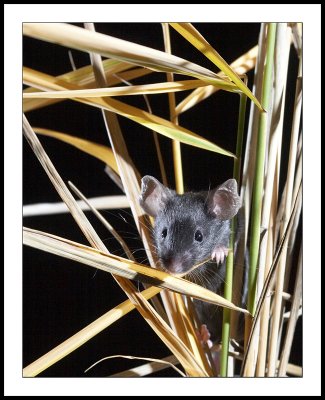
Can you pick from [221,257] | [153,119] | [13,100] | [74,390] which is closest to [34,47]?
[13,100]

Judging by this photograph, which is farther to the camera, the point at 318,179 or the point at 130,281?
the point at 318,179

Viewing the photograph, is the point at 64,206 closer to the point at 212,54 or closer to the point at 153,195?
the point at 153,195

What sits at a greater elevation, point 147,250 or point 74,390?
point 147,250

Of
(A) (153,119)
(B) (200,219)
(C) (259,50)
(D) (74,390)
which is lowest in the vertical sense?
(D) (74,390)

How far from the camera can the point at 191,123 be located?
1160 mm

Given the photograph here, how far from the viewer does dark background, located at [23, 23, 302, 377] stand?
3.70ft

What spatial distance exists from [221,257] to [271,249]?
0.12 m

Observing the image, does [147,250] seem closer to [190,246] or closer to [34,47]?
[190,246]

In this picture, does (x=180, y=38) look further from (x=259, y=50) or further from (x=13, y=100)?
(x=13, y=100)

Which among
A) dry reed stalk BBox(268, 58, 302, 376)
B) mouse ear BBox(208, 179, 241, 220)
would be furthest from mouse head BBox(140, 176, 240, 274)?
dry reed stalk BBox(268, 58, 302, 376)

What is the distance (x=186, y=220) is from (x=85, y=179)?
23 centimetres

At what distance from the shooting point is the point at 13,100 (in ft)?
3.62

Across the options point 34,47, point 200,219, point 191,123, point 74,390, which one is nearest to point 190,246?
point 200,219

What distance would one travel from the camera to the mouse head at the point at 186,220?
108 centimetres
